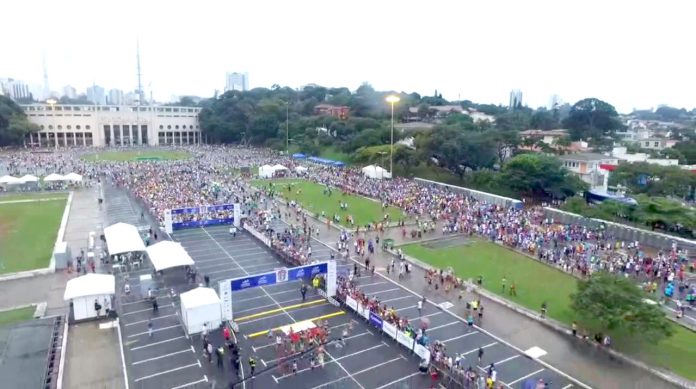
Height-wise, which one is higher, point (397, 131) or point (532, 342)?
point (397, 131)

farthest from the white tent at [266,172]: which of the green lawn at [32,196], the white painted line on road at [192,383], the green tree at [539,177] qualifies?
the white painted line on road at [192,383]

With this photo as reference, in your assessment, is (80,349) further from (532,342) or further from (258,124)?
(258,124)

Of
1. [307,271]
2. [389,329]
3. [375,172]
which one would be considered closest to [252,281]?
[307,271]

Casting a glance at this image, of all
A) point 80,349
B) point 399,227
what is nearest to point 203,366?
point 80,349

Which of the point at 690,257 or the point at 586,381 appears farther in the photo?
the point at 690,257

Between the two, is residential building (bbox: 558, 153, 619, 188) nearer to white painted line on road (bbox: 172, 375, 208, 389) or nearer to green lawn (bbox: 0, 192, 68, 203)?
white painted line on road (bbox: 172, 375, 208, 389)

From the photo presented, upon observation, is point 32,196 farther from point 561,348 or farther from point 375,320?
point 561,348
